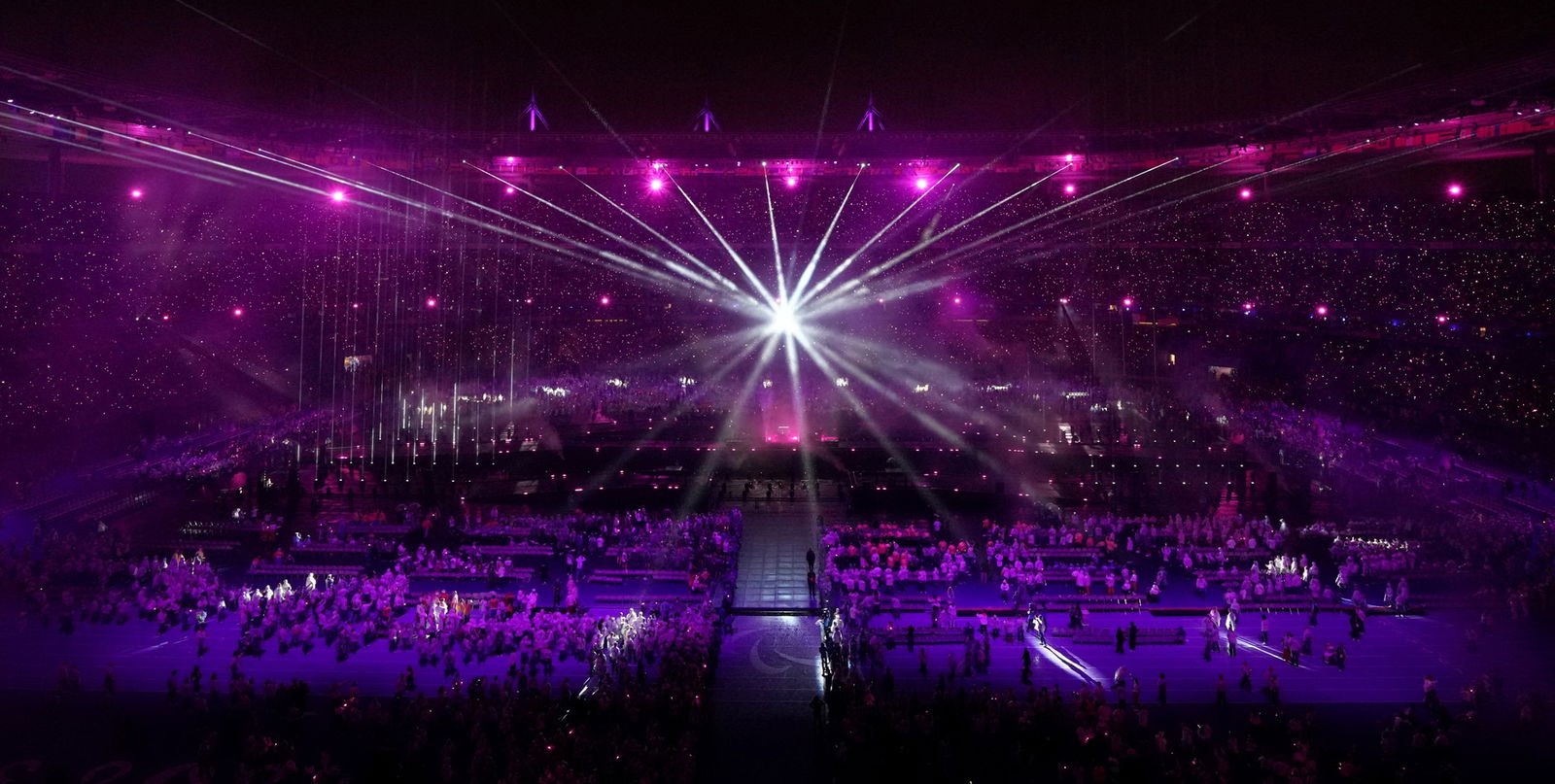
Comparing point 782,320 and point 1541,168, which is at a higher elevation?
point 1541,168

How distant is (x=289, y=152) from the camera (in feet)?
75.6

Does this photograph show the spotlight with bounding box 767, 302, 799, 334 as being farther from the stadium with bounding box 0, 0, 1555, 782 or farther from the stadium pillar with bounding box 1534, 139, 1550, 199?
the stadium pillar with bounding box 1534, 139, 1550, 199

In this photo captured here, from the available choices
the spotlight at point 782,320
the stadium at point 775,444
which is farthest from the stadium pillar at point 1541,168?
the spotlight at point 782,320

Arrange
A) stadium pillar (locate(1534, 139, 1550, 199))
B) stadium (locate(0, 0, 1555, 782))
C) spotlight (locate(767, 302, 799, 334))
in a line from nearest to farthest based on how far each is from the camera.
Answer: stadium (locate(0, 0, 1555, 782)) < stadium pillar (locate(1534, 139, 1550, 199)) < spotlight (locate(767, 302, 799, 334))

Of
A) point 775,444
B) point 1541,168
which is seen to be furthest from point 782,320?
point 1541,168

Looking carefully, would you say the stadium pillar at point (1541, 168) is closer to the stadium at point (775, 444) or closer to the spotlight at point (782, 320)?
the stadium at point (775, 444)

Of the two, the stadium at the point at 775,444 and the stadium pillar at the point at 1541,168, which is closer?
the stadium at the point at 775,444

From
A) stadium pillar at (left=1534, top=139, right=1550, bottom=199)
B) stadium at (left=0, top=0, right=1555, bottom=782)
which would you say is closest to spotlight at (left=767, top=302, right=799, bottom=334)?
stadium at (left=0, top=0, right=1555, bottom=782)

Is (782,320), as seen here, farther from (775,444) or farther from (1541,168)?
(1541,168)

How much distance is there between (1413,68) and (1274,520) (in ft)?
32.1

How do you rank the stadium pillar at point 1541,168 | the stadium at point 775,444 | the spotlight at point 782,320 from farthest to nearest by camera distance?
the spotlight at point 782,320 < the stadium pillar at point 1541,168 < the stadium at point 775,444

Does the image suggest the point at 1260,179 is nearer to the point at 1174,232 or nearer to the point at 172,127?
the point at 1174,232

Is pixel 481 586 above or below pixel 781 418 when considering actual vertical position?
below

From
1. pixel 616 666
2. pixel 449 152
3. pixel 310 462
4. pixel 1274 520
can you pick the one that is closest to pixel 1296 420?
pixel 1274 520
